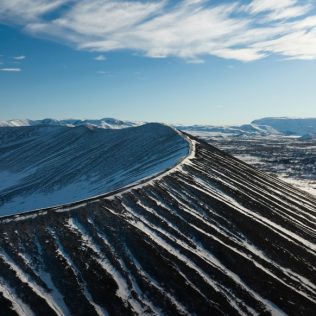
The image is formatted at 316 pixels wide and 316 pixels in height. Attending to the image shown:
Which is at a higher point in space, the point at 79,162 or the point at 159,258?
the point at 79,162

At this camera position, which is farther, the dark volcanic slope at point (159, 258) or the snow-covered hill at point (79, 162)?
the snow-covered hill at point (79, 162)

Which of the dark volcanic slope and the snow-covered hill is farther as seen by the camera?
the snow-covered hill

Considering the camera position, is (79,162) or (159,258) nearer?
(159,258)

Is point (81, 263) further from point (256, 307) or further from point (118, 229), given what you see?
point (256, 307)

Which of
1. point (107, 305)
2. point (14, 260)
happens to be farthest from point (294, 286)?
point (14, 260)
